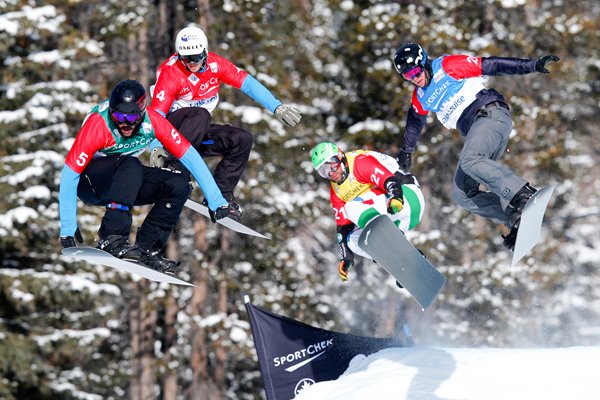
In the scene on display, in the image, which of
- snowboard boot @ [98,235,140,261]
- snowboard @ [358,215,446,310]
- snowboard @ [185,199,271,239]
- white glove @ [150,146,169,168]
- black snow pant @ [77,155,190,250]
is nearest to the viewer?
black snow pant @ [77,155,190,250]

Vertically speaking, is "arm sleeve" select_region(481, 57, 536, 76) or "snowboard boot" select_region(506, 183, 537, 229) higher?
"arm sleeve" select_region(481, 57, 536, 76)

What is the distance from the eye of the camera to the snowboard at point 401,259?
859cm

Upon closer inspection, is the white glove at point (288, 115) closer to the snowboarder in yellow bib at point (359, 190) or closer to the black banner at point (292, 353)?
the snowboarder in yellow bib at point (359, 190)

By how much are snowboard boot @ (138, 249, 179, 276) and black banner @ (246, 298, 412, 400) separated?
183 centimetres

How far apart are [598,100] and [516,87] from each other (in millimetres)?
2145

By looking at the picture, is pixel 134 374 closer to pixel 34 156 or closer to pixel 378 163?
pixel 34 156

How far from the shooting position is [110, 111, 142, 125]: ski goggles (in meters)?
7.43

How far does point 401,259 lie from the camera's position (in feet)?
28.7

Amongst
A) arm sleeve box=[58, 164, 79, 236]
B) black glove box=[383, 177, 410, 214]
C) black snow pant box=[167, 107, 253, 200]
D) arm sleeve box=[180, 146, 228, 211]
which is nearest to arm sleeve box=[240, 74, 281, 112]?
black snow pant box=[167, 107, 253, 200]

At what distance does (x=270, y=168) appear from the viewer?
19.6 meters

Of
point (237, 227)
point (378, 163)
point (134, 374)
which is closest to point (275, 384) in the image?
point (237, 227)

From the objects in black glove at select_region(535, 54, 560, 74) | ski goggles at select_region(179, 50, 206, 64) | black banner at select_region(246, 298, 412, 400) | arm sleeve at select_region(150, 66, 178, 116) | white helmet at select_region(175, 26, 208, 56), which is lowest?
black banner at select_region(246, 298, 412, 400)

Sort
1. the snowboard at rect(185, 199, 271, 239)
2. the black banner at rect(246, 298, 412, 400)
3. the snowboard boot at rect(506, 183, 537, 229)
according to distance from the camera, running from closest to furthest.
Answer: the snowboard boot at rect(506, 183, 537, 229) → the snowboard at rect(185, 199, 271, 239) → the black banner at rect(246, 298, 412, 400)

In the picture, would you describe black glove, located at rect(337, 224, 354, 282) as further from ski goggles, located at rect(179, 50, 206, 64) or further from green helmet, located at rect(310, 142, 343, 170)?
ski goggles, located at rect(179, 50, 206, 64)
